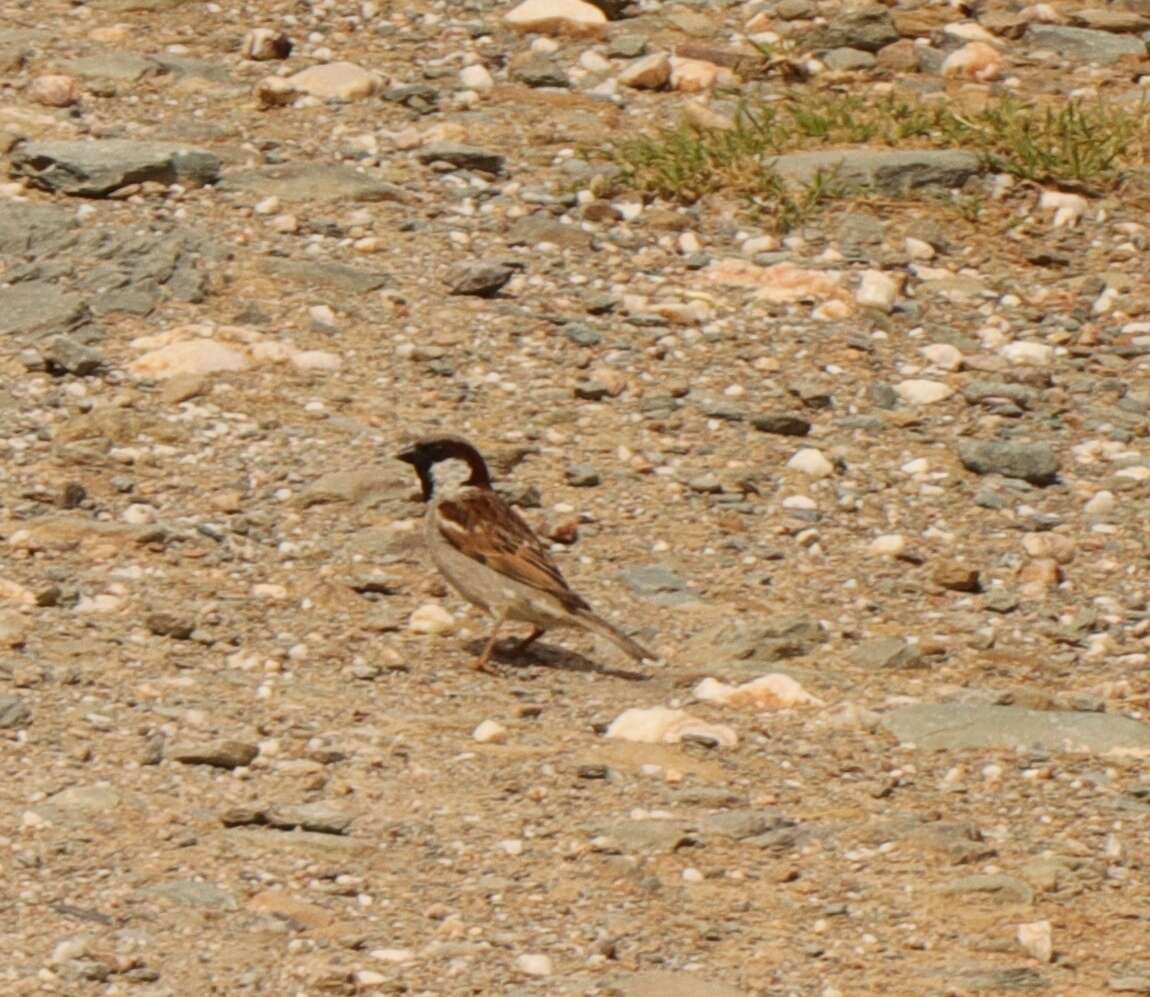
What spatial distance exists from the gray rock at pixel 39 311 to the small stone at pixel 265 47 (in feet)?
8.73

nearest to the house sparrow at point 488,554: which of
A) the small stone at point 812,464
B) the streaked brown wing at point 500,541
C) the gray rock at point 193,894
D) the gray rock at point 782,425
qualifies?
the streaked brown wing at point 500,541

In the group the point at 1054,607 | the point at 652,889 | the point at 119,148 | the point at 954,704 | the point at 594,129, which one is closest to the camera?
the point at 652,889

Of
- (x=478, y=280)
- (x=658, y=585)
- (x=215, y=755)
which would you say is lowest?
(x=658, y=585)

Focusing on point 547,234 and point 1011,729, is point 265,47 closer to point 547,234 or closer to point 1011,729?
point 547,234

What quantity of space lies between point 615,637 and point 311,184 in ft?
12.4

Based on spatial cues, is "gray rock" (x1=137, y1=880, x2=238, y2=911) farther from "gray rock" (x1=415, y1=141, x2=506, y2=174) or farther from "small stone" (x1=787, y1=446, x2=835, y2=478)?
"gray rock" (x1=415, y1=141, x2=506, y2=174)

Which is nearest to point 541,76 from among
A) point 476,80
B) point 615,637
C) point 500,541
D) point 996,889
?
point 476,80

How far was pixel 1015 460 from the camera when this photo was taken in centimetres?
930

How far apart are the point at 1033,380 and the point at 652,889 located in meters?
4.27

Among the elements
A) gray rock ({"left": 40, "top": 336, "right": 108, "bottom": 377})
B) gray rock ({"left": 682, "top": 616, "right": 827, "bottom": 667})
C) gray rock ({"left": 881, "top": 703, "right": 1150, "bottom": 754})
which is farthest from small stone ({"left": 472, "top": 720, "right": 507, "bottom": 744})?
gray rock ({"left": 40, "top": 336, "right": 108, "bottom": 377})

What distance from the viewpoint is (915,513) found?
898 cm

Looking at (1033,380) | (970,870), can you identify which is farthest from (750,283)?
(970,870)

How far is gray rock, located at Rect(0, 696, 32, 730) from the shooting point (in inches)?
269

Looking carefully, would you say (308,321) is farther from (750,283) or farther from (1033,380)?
(1033,380)
